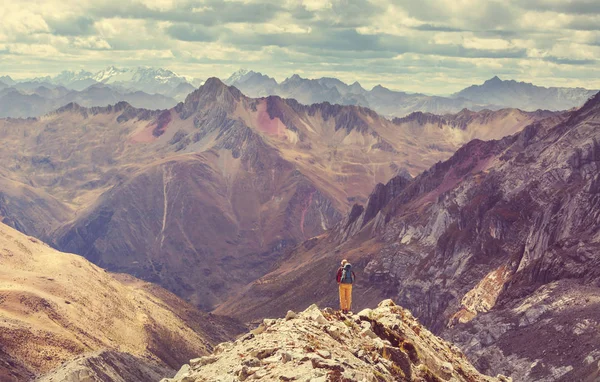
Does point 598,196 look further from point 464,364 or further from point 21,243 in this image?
point 21,243

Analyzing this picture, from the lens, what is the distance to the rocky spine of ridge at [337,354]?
34906mm

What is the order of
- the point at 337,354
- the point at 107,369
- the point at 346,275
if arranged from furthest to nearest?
the point at 107,369 < the point at 346,275 < the point at 337,354

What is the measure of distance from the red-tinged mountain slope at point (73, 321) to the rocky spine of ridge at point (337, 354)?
6094cm

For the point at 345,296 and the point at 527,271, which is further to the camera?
the point at 527,271

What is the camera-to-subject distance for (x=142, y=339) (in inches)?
5492

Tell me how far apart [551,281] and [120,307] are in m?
80.3

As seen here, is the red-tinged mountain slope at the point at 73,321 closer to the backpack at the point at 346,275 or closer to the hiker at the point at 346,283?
the hiker at the point at 346,283


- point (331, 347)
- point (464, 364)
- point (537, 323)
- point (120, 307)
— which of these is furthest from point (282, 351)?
→ point (120, 307)

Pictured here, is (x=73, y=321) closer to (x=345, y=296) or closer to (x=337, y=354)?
(x=345, y=296)

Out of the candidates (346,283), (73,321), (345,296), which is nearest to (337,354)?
(346,283)

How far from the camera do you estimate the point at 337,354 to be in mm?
37562

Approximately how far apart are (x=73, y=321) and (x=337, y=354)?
98.3 m

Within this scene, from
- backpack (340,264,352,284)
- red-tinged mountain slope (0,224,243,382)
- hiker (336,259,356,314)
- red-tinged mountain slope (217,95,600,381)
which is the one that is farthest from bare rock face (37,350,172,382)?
backpack (340,264,352,284)

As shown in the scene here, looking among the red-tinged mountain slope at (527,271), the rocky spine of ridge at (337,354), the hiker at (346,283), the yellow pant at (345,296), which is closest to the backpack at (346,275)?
the hiker at (346,283)
